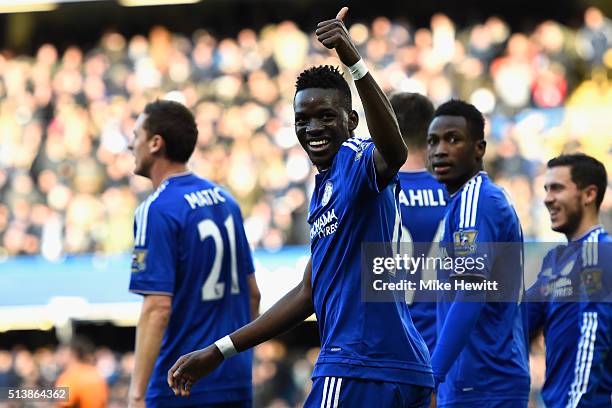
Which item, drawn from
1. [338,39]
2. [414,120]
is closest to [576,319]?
[414,120]

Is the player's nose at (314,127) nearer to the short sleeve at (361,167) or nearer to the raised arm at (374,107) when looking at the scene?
the short sleeve at (361,167)

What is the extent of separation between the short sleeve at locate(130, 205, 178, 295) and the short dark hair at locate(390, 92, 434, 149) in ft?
4.80

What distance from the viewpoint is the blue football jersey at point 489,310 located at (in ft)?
18.1

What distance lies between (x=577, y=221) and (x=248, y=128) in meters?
A: 11.7

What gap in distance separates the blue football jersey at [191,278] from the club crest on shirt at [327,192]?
209cm

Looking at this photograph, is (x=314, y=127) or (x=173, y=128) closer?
(x=314, y=127)

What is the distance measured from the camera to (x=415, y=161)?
250 inches

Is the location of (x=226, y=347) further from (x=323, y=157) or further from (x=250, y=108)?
(x=250, y=108)

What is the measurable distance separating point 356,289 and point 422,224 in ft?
6.38

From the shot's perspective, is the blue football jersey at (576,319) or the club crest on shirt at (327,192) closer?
the club crest on shirt at (327,192)

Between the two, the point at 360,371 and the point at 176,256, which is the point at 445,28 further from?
the point at 360,371

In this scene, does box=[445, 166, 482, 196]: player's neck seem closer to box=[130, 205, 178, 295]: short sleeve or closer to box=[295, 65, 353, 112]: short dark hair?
box=[130, 205, 178, 295]: short sleeve

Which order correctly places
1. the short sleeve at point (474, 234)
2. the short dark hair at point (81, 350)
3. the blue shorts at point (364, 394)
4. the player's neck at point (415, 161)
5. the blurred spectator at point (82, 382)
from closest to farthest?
1. the blue shorts at point (364, 394)
2. the short sleeve at point (474, 234)
3. the player's neck at point (415, 161)
4. the blurred spectator at point (82, 382)
5. the short dark hair at point (81, 350)

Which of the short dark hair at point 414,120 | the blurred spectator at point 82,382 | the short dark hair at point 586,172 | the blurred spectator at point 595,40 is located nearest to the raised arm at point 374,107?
the short dark hair at point 414,120
